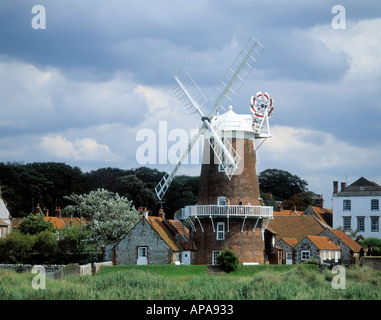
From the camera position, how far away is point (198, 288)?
26766mm

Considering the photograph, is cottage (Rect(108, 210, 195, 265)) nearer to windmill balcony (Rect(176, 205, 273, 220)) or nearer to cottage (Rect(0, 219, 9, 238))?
windmill balcony (Rect(176, 205, 273, 220))

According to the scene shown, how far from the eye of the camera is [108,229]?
47406mm

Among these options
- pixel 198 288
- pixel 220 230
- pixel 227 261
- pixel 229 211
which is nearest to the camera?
pixel 198 288

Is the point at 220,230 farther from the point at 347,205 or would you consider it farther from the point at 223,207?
the point at 347,205

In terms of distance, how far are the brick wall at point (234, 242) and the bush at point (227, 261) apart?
4.62 ft

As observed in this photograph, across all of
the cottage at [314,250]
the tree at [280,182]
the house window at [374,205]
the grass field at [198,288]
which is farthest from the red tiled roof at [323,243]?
the tree at [280,182]

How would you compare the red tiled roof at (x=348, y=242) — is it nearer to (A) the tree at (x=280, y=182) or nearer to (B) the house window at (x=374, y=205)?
(B) the house window at (x=374, y=205)

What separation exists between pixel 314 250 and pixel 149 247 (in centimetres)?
1127

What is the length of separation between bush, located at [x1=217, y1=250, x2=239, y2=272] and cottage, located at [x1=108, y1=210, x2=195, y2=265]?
128 inches

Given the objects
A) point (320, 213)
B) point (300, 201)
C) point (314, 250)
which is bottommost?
point (314, 250)

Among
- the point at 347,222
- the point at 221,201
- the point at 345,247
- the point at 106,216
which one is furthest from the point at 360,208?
the point at 106,216

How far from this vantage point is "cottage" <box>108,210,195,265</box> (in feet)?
132

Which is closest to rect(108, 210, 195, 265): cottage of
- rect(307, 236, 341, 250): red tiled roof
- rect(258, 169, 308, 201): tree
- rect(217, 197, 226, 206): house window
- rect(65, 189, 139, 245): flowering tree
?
rect(217, 197, 226, 206): house window
